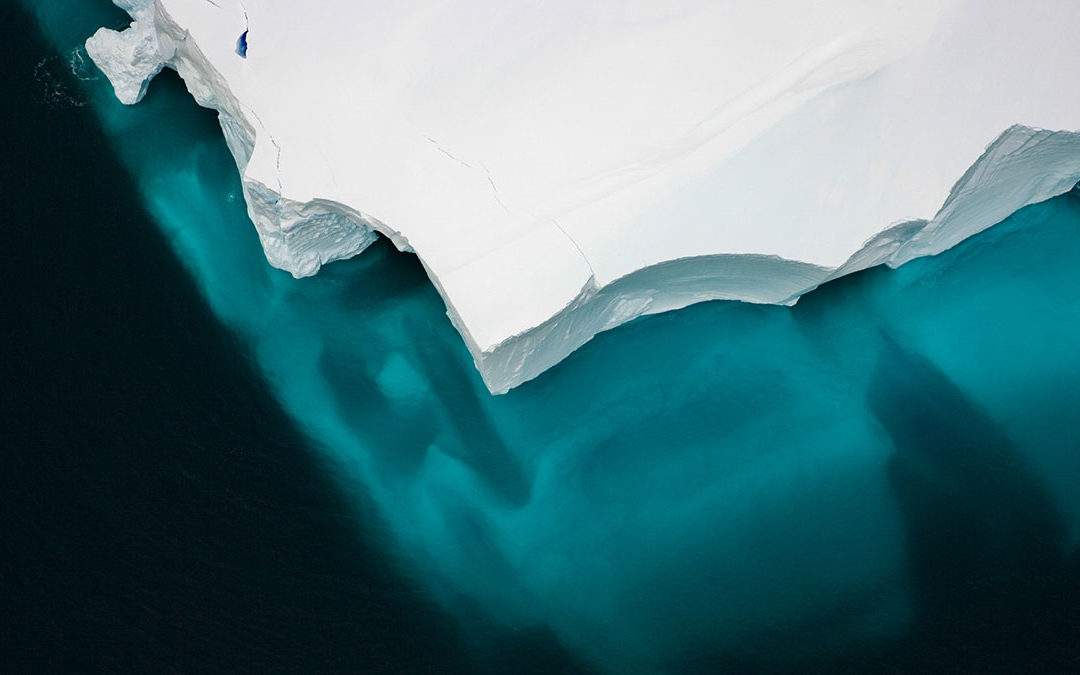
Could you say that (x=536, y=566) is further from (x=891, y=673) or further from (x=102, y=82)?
(x=102, y=82)

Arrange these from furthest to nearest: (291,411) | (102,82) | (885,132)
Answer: (102,82)
(291,411)
(885,132)

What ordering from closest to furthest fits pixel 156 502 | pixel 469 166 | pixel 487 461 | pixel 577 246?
pixel 577 246 → pixel 469 166 → pixel 156 502 → pixel 487 461

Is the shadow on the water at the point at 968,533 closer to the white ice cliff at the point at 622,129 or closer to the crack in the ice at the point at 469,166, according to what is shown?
the white ice cliff at the point at 622,129

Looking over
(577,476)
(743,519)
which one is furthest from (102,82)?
(743,519)

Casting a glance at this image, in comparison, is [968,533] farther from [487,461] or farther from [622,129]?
[622,129]

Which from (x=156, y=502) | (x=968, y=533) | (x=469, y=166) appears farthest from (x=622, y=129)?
(x=156, y=502)

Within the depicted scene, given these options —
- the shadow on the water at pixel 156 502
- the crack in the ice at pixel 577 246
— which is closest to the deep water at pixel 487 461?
the shadow on the water at pixel 156 502
